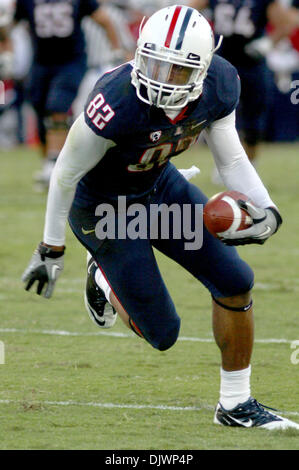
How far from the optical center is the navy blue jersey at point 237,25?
341 inches

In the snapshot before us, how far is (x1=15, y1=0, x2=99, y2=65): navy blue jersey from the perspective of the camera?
8664 millimetres

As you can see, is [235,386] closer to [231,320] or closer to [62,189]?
[231,320]

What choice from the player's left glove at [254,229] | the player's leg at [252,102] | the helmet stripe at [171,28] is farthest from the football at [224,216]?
the player's leg at [252,102]

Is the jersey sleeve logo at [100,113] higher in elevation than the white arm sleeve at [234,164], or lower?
higher

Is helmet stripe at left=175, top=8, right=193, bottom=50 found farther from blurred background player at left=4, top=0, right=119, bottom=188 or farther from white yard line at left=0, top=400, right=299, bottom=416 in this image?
blurred background player at left=4, top=0, right=119, bottom=188

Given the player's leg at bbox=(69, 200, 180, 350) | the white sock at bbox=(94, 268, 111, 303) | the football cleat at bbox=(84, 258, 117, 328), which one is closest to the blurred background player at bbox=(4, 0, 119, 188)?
the football cleat at bbox=(84, 258, 117, 328)

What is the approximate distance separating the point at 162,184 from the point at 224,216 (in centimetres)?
52

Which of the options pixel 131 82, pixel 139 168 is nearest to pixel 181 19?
pixel 131 82

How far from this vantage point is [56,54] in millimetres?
8719

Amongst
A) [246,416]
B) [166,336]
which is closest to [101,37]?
[166,336]

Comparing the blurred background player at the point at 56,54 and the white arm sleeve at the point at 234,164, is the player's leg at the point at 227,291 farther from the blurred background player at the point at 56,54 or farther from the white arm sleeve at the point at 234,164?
the blurred background player at the point at 56,54

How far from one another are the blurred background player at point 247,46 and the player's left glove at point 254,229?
5.37 meters
